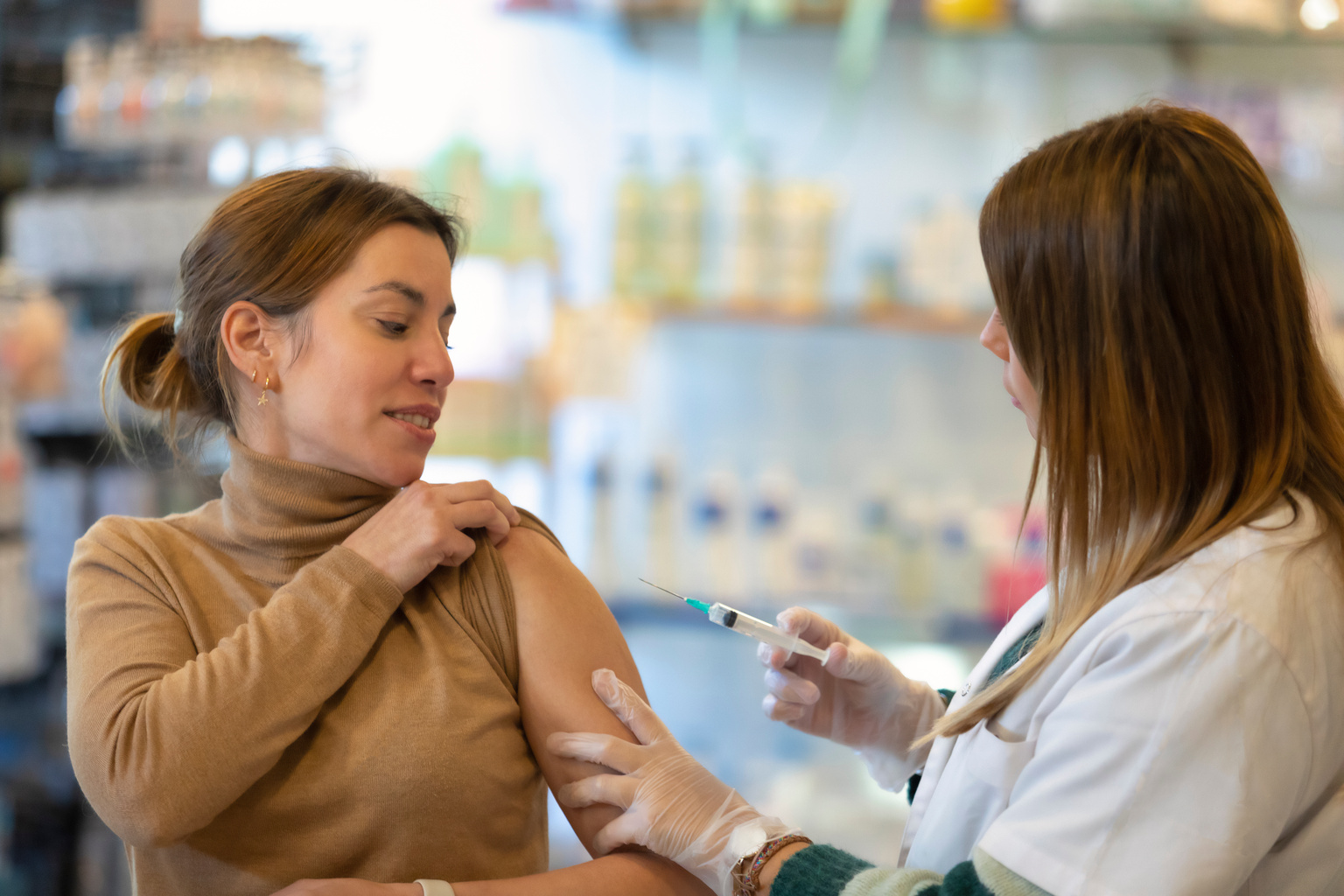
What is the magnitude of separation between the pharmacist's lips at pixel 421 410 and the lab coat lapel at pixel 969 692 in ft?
2.19

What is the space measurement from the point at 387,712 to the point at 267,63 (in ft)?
6.33

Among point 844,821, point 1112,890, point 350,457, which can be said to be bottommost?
point 844,821

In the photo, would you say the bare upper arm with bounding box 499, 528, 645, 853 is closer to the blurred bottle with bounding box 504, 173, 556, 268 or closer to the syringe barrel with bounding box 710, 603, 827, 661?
the syringe barrel with bounding box 710, 603, 827, 661

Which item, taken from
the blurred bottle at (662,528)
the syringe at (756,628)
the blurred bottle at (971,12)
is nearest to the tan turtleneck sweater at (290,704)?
the syringe at (756,628)

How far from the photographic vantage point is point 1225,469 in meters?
0.98

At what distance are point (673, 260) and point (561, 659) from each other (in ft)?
5.75

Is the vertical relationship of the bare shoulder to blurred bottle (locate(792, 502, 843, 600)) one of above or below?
above

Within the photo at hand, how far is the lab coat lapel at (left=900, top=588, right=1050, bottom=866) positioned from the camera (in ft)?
3.97

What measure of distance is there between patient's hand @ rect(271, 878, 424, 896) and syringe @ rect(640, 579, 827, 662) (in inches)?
15.7

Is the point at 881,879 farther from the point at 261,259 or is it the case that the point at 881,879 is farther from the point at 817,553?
the point at 817,553

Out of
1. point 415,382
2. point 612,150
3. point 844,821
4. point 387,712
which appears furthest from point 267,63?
point 844,821

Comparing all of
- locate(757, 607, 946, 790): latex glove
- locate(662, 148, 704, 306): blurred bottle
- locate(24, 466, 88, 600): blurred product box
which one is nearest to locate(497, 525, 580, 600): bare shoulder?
locate(757, 607, 946, 790): latex glove

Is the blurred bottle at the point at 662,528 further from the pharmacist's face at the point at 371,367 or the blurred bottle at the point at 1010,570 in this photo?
the pharmacist's face at the point at 371,367

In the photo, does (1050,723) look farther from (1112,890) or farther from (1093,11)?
(1093,11)
